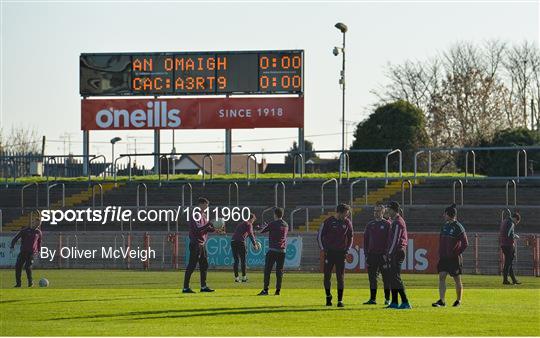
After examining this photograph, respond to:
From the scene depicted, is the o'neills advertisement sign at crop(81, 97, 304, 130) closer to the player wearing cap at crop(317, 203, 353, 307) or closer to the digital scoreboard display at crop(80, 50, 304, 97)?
the digital scoreboard display at crop(80, 50, 304, 97)

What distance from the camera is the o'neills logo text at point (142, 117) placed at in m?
57.6

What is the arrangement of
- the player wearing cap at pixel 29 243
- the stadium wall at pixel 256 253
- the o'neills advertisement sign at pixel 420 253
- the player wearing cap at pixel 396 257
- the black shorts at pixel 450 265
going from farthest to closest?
the o'neills advertisement sign at pixel 420 253, the stadium wall at pixel 256 253, the player wearing cap at pixel 29 243, the black shorts at pixel 450 265, the player wearing cap at pixel 396 257

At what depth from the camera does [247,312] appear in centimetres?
2353

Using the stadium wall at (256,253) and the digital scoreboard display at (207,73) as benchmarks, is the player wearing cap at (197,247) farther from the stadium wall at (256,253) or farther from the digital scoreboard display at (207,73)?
the digital scoreboard display at (207,73)

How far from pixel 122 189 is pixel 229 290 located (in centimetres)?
2289

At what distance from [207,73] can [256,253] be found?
15.5 m

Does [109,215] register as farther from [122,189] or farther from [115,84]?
[115,84]

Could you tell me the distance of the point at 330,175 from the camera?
55.8 meters

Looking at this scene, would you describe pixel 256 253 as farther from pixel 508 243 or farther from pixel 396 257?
pixel 396 257

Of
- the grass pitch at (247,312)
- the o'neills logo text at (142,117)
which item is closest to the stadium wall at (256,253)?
the grass pitch at (247,312)

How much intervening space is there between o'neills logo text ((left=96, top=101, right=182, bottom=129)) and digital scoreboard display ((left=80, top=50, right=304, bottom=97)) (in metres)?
1.18

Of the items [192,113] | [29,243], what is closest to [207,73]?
[192,113]

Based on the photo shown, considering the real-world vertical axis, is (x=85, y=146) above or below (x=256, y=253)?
A: above

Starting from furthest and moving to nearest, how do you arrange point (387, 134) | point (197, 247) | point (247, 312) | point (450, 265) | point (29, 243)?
point (387, 134)
point (29, 243)
point (197, 247)
point (450, 265)
point (247, 312)
